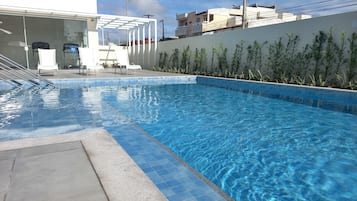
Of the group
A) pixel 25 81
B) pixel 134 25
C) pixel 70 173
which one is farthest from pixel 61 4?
pixel 70 173

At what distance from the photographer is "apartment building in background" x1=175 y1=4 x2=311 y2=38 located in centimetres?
3453

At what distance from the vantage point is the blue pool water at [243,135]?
2.59 metres

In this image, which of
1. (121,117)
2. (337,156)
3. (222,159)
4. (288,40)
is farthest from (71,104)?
(288,40)

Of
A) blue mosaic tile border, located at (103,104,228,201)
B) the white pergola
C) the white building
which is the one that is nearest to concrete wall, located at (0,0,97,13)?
the white building

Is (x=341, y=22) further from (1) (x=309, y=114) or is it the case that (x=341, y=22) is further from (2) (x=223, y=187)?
(2) (x=223, y=187)

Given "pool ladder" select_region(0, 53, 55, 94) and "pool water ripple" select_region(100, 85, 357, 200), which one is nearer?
"pool water ripple" select_region(100, 85, 357, 200)

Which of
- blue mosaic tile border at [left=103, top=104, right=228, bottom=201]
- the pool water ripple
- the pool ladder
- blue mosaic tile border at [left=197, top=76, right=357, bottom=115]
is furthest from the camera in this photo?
the pool ladder

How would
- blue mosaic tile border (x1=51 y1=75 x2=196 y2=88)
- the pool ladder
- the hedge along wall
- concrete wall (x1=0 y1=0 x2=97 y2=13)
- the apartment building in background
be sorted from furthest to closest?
1. the apartment building in background
2. concrete wall (x1=0 y1=0 x2=97 y2=13)
3. blue mosaic tile border (x1=51 y1=75 x2=196 y2=88)
4. the pool ladder
5. the hedge along wall

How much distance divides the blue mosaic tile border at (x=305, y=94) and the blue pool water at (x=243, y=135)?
2.13ft

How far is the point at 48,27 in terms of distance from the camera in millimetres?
14375

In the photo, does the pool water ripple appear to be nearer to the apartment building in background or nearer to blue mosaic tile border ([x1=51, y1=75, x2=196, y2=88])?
blue mosaic tile border ([x1=51, y1=75, x2=196, y2=88])

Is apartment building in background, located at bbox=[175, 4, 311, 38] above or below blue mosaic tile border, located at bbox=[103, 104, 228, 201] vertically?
above

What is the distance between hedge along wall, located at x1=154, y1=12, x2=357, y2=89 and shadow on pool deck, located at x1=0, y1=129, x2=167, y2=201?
7.36 meters

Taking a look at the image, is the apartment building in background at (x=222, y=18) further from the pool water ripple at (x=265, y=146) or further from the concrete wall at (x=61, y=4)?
the pool water ripple at (x=265, y=146)
